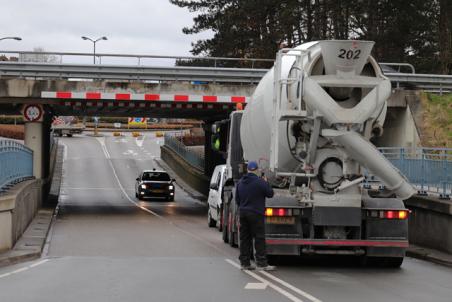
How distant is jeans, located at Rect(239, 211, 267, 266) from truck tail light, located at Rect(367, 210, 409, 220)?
1.96m

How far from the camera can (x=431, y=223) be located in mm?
17688

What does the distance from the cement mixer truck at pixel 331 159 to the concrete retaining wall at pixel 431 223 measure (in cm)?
280

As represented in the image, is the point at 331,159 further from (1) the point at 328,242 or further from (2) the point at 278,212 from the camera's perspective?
(1) the point at 328,242

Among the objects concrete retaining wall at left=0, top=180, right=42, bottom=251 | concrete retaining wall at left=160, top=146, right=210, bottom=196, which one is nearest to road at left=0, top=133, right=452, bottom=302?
concrete retaining wall at left=0, top=180, right=42, bottom=251

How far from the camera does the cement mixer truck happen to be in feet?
44.0

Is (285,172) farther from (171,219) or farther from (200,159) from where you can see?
(200,159)

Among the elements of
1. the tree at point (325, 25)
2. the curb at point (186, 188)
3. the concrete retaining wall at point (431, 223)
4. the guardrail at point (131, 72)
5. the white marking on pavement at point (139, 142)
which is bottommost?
the curb at point (186, 188)

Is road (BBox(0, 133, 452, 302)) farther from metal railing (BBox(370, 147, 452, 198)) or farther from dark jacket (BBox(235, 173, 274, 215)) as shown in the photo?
metal railing (BBox(370, 147, 452, 198))

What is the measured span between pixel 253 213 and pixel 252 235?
1.39 feet

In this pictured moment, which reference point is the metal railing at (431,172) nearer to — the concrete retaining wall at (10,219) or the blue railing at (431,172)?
the blue railing at (431,172)

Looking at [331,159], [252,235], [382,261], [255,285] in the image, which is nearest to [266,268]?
[252,235]

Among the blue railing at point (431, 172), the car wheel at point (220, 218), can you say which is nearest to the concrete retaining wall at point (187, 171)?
the car wheel at point (220, 218)

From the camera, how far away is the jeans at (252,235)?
1332 cm

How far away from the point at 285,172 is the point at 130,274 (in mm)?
3231
